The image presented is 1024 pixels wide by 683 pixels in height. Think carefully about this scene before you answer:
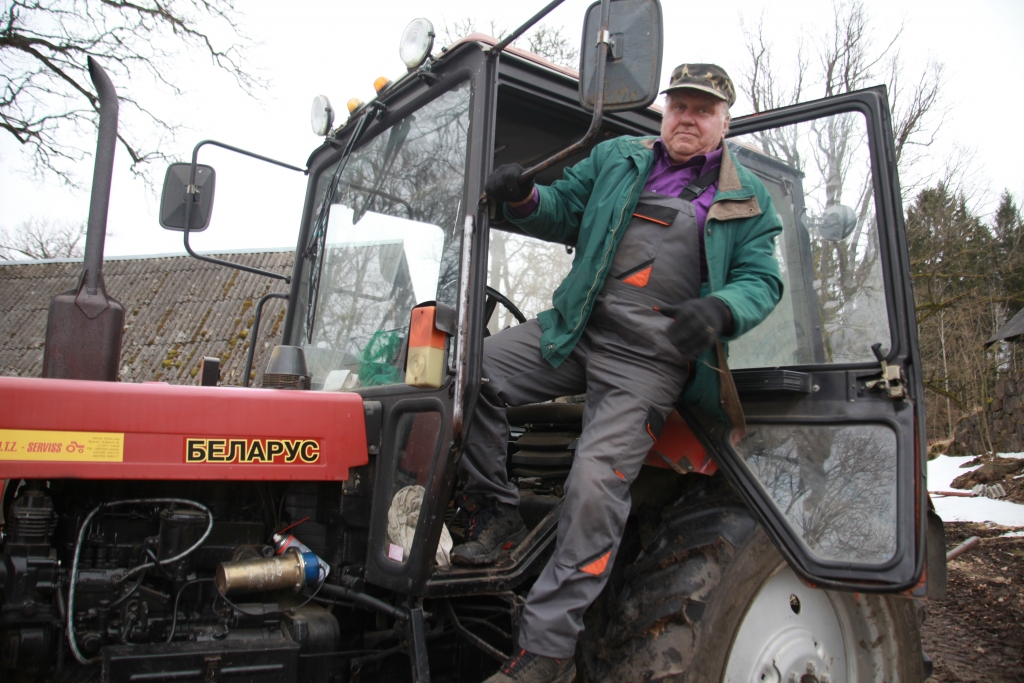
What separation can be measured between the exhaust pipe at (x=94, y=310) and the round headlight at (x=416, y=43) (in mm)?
839

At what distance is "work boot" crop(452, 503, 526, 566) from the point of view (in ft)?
7.14

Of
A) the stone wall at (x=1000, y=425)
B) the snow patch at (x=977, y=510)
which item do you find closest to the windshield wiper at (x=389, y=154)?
the snow patch at (x=977, y=510)

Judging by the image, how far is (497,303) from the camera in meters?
3.05

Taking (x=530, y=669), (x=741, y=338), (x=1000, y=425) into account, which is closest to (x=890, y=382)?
(x=741, y=338)

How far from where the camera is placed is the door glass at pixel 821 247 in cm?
220

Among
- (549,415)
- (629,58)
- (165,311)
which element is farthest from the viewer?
(165,311)

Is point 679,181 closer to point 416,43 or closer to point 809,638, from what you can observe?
point 416,43

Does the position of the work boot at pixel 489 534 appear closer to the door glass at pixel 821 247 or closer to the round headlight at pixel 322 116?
the door glass at pixel 821 247

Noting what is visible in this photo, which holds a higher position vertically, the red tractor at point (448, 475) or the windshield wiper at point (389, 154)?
the windshield wiper at point (389, 154)

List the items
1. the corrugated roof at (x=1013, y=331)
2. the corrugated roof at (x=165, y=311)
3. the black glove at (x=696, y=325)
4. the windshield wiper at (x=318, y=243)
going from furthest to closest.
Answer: the corrugated roof at (x=1013, y=331) → the corrugated roof at (x=165, y=311) → the windshield wiper at (x=318, y=243) → the black glove at (x=696, y=325)

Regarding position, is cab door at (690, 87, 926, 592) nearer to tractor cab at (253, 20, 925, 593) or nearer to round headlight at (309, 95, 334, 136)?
tractor cab at (253, 20, 925, 593)

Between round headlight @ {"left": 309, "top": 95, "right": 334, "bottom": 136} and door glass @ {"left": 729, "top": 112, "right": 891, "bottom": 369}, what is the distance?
143 cm

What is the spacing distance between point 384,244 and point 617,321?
85cm

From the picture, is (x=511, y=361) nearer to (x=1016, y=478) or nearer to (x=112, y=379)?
(x=112, y=379)
